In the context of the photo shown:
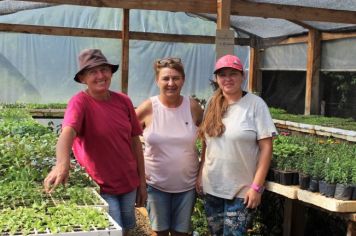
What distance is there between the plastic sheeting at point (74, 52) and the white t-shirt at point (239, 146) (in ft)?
29.4

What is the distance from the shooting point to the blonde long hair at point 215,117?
2.69m

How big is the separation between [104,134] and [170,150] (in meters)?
0.54

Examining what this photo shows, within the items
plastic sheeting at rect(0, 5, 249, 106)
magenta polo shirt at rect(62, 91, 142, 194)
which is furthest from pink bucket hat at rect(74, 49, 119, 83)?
plastic sheeting at rect(0, 5, 249, 106)

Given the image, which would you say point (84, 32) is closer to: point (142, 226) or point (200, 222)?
point (142, 226)

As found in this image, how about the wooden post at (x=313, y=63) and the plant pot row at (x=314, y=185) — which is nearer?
the plant pot row at (x=314, y=185)

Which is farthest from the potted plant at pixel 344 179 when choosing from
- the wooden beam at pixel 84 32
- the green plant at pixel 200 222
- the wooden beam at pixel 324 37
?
the wooden beam at pixel 84 32

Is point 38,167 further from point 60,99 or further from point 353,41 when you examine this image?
point 60,99

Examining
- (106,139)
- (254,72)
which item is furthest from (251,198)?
(254,72)

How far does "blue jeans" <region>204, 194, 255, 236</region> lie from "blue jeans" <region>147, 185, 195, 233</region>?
140 millimetres

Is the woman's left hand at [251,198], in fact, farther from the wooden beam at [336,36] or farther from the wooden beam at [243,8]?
the wooden beam at [336,36]

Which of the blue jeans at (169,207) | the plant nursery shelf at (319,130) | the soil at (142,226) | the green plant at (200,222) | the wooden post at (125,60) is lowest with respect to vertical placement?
the soil at (142,226)

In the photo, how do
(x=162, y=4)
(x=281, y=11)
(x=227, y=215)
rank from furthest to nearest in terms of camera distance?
(x=281, y=11) → (x=162, y=4) → (x=227, y=215)

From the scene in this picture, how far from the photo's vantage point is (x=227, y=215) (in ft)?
8.92

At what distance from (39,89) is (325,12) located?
22.5 ft
